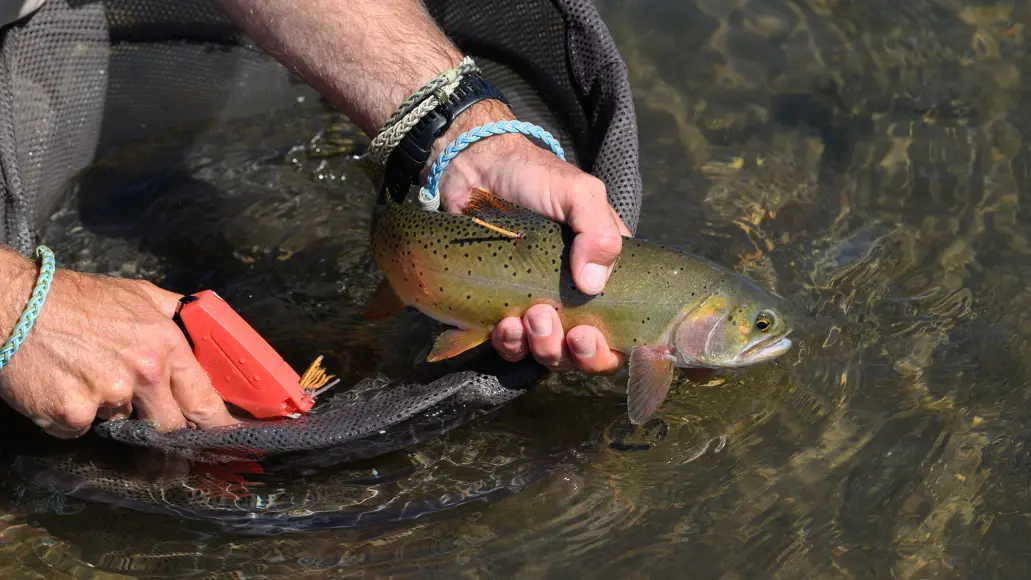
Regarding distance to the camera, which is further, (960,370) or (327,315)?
(327,315)

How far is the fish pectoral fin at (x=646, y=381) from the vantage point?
3018mm

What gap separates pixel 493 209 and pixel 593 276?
42cm

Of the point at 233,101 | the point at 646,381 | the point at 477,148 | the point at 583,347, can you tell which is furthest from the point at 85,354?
the point at 233,101

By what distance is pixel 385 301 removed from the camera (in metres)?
3.35

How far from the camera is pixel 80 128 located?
4.43m

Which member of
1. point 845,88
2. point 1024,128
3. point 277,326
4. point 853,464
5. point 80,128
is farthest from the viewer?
point 845,88

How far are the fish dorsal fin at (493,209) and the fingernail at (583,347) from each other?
39cm

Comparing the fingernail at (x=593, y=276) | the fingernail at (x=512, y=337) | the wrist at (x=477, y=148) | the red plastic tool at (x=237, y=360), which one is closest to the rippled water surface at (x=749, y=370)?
the red plastic tool at (x=237, y=360)

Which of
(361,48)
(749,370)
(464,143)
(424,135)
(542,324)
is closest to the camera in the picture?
(542,324)

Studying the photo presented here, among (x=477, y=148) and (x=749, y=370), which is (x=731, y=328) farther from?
(x=477, y=148)

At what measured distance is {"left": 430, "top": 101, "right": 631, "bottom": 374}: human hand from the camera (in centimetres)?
290

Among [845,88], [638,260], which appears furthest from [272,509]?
[845,88]

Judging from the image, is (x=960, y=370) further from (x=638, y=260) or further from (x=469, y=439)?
(x=469, y=439)

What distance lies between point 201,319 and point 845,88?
356cm
